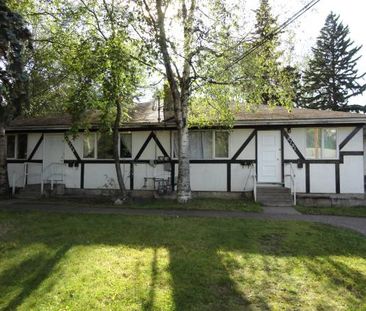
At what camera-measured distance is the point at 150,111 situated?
60.7ft

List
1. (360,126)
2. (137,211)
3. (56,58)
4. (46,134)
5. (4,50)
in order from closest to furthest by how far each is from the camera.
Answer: (4,50), (137,211), (360,126), (56,58), (46,134)

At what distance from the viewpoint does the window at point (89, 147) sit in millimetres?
17406

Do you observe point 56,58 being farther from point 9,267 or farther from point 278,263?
point 278,263

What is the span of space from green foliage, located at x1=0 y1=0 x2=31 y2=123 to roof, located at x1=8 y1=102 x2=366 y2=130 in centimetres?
532

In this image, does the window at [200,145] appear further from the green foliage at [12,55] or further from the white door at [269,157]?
the green foliage at [12,55]

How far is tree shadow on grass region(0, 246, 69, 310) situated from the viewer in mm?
5904

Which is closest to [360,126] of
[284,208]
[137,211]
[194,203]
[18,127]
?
[284,208]

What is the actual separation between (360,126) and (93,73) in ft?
33.5

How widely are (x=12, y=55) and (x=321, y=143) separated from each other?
11527mm

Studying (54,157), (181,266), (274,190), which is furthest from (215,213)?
(54,157)

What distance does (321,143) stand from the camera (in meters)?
15.2

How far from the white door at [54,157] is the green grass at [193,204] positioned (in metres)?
3.23

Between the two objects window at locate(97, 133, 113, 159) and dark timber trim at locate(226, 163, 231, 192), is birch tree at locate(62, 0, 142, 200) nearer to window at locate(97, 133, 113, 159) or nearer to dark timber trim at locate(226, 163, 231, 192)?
window at locate(97, 133, 113, 159)

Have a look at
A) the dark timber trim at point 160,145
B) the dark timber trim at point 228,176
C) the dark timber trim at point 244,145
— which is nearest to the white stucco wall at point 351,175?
the dark timber trim at point 244,145
